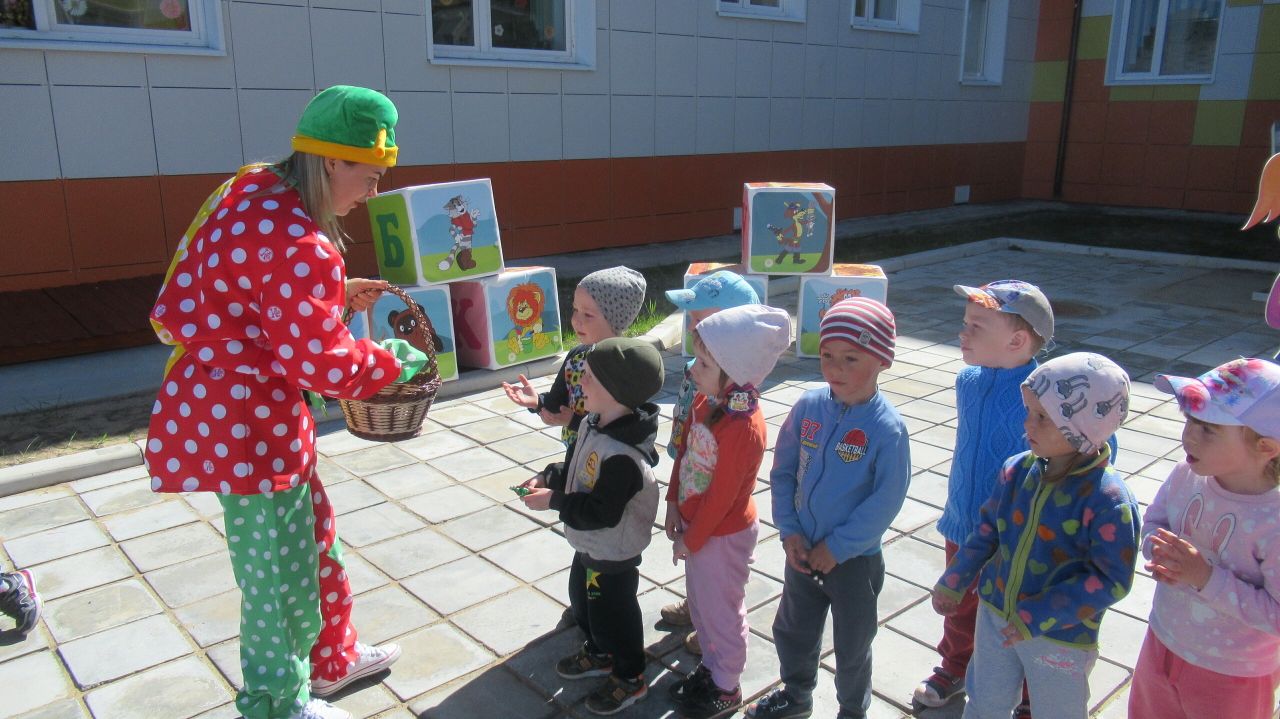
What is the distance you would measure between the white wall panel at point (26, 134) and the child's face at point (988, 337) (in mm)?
6884

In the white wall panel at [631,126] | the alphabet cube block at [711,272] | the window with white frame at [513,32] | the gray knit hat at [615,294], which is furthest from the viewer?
the white wall panel at [631,126]

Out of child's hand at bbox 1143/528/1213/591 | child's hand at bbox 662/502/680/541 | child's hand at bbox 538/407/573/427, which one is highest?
child's hand at bbox 1143/528/1213/591

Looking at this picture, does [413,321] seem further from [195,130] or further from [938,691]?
[938,691]

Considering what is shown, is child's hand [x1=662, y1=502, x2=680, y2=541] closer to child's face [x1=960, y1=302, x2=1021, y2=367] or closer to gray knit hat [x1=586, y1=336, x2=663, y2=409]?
gray knit hat [x1=586, y1=336, x2=663, y2=409]

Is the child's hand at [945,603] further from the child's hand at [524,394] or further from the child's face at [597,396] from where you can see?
the child's hand at [524,394]

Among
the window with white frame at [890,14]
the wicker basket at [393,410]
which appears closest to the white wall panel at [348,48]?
the wicker basket at [393,410]

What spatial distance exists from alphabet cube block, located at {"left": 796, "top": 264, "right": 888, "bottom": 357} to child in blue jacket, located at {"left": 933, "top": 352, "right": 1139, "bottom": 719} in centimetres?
446

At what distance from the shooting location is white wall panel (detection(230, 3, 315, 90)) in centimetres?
759

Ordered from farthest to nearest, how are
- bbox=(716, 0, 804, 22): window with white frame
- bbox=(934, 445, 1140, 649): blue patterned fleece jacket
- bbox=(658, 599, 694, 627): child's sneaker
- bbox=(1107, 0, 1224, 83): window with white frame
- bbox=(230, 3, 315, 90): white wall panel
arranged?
bbox=(1107, 0, 1224, 83): window with white frame < bbox=(716, 0, 804, 22): window with white frame < bbox=(230, 3, 315, 90): white wall panel < bbox=(658, 599, 694, 627): child's sneaker < bbox=(934, 445, 1140, 649): blue patterned fleece jacket

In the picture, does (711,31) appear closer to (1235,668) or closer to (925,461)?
(925,461)

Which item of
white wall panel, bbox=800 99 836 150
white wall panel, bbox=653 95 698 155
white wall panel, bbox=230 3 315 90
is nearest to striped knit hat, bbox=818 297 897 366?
white wall panel, bbox=230 3 315 90

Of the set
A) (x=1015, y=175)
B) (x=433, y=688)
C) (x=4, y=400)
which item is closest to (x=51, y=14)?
(x=4, y=400)

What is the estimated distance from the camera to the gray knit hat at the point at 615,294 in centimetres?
324

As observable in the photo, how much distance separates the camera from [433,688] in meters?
3.05
